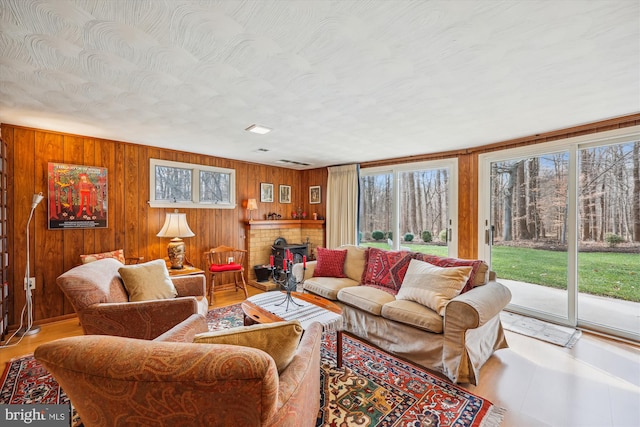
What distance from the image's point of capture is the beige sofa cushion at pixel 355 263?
3.50 metres

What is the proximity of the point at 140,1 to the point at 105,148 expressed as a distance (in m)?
3.07

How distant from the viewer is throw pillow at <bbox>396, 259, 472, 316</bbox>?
238 centimetres

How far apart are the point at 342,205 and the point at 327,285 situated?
91.1 inches

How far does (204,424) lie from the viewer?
0.86m

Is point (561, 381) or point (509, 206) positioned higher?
point (509, 206)

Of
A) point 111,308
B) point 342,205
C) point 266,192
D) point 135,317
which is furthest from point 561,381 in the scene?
point 266,192

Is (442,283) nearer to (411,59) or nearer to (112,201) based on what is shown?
(411,59)

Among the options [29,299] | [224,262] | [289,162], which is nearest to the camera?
[29,299]

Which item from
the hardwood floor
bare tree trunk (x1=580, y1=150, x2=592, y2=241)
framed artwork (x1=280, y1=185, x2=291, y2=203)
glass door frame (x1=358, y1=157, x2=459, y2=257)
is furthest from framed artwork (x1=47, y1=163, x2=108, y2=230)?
bare tree trunk (x1=580, y1=150, x2=592, y2=241)

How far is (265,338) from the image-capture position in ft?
3.66

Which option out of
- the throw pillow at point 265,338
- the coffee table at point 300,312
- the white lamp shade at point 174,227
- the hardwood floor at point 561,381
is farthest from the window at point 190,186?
the throw pillow at point 265,338

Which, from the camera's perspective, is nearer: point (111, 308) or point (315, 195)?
point (111, 308)

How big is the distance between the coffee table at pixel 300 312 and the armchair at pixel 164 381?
4.46 feet

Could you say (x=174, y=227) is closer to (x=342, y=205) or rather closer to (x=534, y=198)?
(x=342, y=205)
